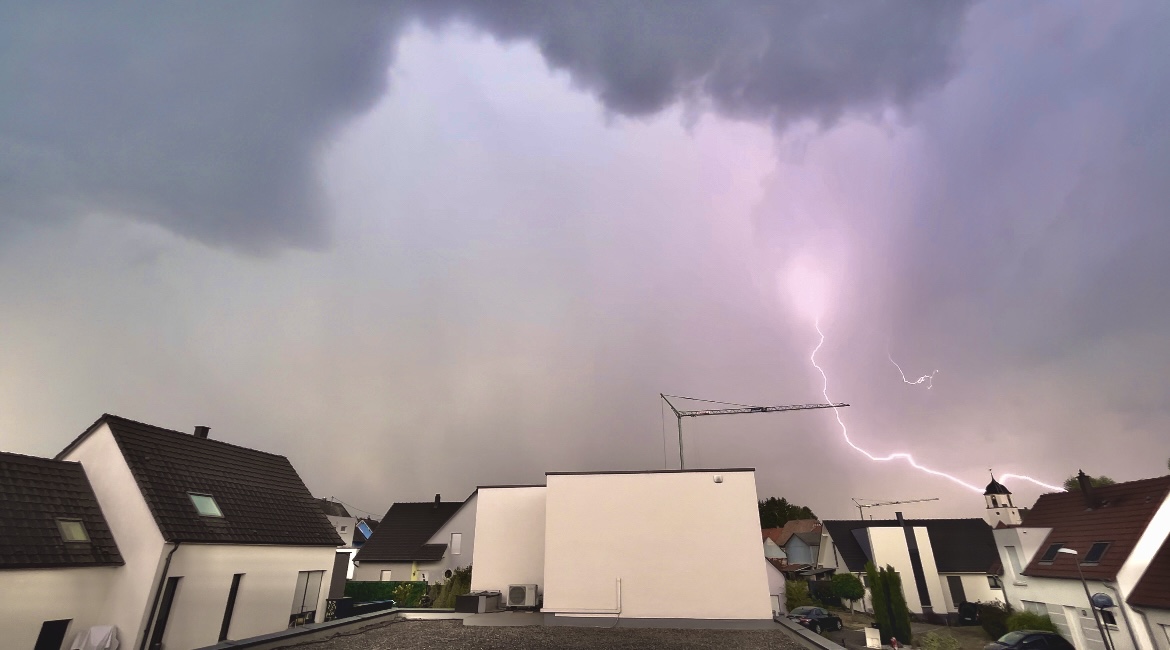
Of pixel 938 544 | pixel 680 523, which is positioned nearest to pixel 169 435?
pixel 680 523

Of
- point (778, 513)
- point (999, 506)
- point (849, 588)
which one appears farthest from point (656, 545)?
point (778, 513)

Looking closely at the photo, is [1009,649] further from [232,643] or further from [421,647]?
[232,643]

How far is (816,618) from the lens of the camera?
2703 cm

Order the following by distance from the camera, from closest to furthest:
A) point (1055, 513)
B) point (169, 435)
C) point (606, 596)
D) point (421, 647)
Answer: point (421, 647) < point (606, 596) < point (169, 435) < point (1055, 513)

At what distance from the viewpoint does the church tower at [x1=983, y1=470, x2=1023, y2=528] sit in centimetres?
4322

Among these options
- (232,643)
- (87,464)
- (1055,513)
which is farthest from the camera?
(1055,513)

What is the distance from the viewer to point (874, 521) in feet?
159

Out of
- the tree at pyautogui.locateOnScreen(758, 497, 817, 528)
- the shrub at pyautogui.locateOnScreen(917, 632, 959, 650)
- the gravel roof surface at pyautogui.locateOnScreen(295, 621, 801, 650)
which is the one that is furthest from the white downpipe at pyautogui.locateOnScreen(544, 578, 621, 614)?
the tree at pyautogui.locateOnScreen(758, 497, 817, 528)

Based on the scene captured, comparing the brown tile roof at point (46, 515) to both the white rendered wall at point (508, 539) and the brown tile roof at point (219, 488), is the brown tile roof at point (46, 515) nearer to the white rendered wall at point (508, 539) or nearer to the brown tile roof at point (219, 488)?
the brown tile roof at point (219, 488)

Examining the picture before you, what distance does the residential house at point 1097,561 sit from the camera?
18062 mm

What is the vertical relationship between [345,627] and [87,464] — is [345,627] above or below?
below

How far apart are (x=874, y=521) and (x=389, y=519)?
44.5 metres

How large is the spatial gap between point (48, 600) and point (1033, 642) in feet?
105

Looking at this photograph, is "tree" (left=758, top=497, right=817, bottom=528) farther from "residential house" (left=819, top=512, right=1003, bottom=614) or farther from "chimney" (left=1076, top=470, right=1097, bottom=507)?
"chimney" (left=1076, top=470, right=1097, bottom=507)
